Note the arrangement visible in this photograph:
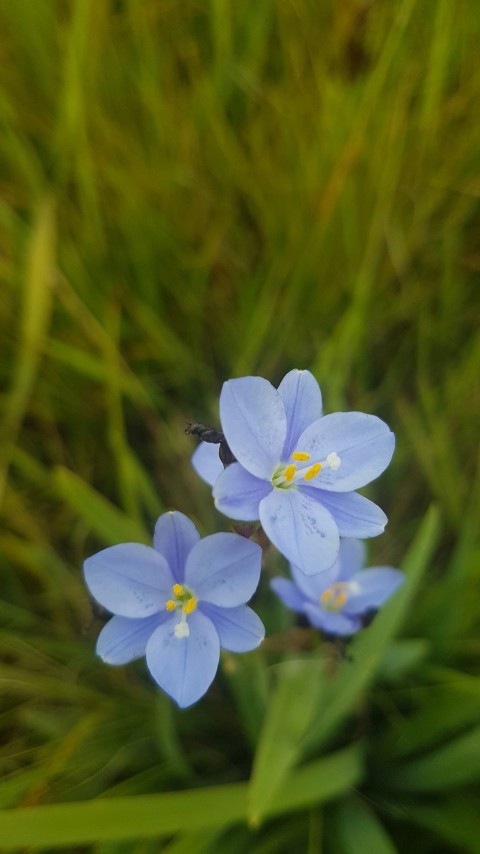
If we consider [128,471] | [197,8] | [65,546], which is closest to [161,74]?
[197,8]

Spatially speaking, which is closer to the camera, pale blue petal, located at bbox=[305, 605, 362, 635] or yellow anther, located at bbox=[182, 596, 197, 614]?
yellow anther, located at bbox=[182, 596, 197, 614]

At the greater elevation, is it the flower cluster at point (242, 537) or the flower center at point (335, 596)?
the flower cluster at point (242, 537)

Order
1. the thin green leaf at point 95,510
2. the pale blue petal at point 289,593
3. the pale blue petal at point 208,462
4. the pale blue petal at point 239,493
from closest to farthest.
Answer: the pale blue petal at point 239,493, the pale blue petal at point 208,462, the pale blue petal at point 289,593, the thin green leaf at point 95,510

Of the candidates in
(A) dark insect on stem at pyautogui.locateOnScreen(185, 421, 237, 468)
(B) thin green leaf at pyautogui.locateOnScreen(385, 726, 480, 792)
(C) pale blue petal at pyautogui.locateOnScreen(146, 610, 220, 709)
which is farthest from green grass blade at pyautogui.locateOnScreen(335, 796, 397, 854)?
(A) dark insect on stem at pyautogui.locateOnScreen(185, 421, 237, 468)

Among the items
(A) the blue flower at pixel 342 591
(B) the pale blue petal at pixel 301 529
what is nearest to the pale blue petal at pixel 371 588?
(A) the blue flower at pixel 342 591

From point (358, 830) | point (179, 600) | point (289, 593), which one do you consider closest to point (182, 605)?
point (179, 600)

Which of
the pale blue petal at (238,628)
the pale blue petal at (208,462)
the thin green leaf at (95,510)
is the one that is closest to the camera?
the pale blue petal at (238,628)

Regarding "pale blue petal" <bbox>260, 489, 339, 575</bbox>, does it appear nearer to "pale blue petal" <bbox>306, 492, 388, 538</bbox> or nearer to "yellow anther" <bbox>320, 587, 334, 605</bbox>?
"pale blue petal" <bbox>306, 492, 388, 538</bbox>

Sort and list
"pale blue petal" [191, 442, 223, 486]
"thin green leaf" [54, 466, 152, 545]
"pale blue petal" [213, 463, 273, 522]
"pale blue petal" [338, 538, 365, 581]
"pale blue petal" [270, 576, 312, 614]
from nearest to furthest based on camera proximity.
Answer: "pale blue petal" [213, 463, 273, 522]
"pale blue petal" [191, 442, 223, 486]
"pale blue petal" [270, 576, 312, 614]
"thin green leaf" [54, 466, 152, 545]
"pale blue petal" [338, 538, 365, 581]

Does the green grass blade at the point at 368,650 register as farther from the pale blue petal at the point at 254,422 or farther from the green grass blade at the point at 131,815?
the pale blue petal at the point at 254,422
